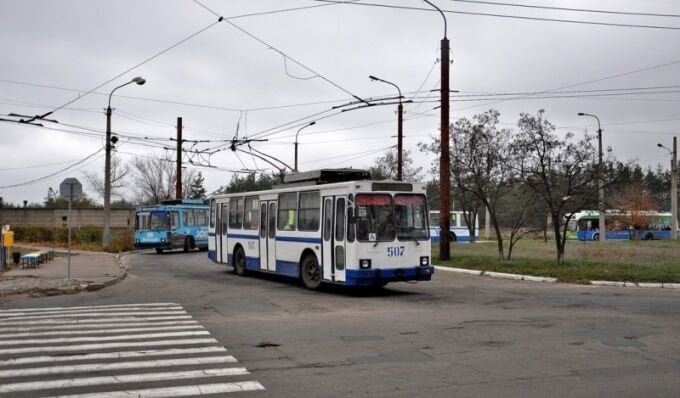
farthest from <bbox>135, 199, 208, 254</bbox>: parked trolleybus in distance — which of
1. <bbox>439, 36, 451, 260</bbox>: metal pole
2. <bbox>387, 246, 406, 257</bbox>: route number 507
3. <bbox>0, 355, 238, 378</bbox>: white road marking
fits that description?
<bbox>0, 355, 238, 378</bbox>: white road marking

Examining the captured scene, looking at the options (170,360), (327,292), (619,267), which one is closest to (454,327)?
(170,360)

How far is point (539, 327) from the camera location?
34.8 ft

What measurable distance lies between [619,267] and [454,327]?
12082mm

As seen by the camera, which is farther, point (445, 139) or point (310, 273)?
point (445, 139)

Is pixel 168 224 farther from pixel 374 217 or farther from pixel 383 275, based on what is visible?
pixel 383 275

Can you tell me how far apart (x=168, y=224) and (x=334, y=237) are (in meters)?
22.7

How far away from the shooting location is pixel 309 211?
17.2 m

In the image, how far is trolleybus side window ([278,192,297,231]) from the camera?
18.0 m

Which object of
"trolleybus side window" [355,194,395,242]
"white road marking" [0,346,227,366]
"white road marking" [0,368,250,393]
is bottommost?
"white road marking" [0,346,227,366]

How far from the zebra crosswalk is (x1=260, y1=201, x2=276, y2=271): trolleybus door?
6.92 m

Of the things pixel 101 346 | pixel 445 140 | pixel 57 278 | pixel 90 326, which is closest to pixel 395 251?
pixel 90 326

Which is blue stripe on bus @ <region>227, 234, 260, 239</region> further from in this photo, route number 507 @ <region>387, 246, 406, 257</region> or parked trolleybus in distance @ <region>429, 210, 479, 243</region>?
parked trolleybus in distance @ <region>429, 210, 479, 243</region>

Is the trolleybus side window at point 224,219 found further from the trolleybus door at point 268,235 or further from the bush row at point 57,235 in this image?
the bush row at point 57,235

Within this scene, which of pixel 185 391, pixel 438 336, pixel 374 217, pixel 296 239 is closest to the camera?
pixel 185 391
